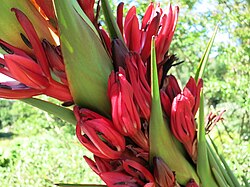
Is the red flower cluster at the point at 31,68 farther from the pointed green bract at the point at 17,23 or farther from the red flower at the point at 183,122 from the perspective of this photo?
the red flower at the point at 183,122

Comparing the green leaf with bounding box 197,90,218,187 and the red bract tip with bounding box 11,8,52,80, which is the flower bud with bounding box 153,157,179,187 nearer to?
the green leaf with bounding box 197,90,218,187

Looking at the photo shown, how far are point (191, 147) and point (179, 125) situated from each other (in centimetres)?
4

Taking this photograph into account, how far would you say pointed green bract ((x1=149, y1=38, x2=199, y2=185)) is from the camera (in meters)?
0.42

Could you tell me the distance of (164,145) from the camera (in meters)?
0.44

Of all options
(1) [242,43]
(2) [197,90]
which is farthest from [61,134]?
(2) [197,90]

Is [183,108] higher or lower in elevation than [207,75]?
lower

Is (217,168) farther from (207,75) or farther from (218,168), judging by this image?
(207,75)

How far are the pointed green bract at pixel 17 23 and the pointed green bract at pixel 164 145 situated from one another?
0.45 feet

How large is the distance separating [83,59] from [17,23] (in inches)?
3.4

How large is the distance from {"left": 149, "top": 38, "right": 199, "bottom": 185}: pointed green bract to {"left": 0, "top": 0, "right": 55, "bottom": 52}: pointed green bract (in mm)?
137

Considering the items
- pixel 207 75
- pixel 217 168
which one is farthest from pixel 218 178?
pixel 207 75

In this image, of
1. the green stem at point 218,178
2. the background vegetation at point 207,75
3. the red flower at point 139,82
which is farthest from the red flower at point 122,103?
the background vegetation at point 207,75

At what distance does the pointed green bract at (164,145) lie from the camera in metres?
0.42

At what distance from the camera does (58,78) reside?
1.46 ft
